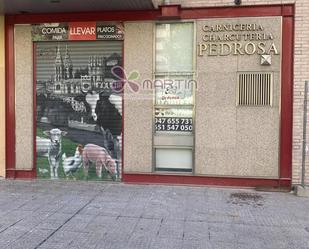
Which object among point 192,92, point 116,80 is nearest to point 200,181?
point 192,92

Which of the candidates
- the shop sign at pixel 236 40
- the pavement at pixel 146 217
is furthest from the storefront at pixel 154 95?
the pavement at pixel 146 217

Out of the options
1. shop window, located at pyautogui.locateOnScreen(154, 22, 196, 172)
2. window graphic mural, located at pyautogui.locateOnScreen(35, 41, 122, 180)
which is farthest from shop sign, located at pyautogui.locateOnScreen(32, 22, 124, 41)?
shop window, located at pyautogui.locateOnScreen(154, 22, 196, 172)

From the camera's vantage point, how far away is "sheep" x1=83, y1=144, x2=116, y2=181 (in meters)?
8.88

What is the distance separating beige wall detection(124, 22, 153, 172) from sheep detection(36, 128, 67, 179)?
56.0 inches

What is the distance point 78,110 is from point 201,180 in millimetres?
2840

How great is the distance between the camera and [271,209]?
7.00 metres

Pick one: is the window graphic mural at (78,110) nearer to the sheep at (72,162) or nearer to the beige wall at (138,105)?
the sheep at (72,162)

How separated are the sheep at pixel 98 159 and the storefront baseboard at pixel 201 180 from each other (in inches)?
13.6

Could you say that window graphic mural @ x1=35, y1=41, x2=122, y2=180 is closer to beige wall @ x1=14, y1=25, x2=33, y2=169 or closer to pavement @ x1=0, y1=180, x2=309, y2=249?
beige wall @ x1=14, y1=25, x2=33, y2=169

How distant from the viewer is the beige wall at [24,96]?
899 centimetres

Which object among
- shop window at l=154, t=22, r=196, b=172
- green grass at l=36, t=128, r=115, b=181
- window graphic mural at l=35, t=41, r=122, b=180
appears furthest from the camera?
green grass at l=36, t=128, r=115, b=181

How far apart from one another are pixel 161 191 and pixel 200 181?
35.0 inches

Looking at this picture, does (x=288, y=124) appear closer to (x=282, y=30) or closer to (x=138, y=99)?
(x=282, y=30)

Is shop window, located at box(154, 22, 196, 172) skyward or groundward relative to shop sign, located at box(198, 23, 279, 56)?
groundward
